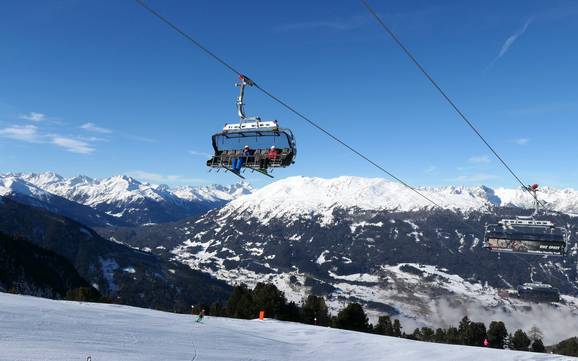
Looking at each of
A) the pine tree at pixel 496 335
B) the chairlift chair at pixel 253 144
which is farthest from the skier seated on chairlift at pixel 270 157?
the pine tree at pixel 496 335

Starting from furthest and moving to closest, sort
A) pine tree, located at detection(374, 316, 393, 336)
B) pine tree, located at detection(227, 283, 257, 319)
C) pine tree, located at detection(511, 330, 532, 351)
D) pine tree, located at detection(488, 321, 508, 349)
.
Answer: pine tree, located at detection(511, 330, 532, 351), pine tree, located at detection(488, 321, 508, 349), pine tree, located at detection(374, 316, 393, 336), pine tree, located at detection(227, 283, 257, 319)

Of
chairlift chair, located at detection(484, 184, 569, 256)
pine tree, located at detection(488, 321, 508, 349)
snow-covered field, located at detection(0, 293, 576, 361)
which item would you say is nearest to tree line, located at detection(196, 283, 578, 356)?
pine tree, located at detection(488, 321, 508, 349)

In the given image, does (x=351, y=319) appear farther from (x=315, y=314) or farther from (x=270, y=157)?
(x=270, y=157)

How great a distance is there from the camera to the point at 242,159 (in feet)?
107

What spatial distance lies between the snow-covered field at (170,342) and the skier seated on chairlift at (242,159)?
11831mm

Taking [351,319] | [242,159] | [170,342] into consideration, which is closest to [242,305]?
[351,319]

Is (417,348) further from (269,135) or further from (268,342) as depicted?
(269,135)

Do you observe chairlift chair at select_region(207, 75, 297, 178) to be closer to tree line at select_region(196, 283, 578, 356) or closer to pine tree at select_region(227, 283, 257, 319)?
tree line at select_region(196, 283, 578, 356)

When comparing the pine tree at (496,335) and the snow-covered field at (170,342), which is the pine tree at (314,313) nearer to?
the pine tree at (496,335)

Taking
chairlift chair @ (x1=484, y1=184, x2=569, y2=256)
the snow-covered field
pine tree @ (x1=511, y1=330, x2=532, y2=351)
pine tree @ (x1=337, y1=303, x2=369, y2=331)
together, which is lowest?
pine tree @ (x1=511, y1=330, x2=532, y2=351)

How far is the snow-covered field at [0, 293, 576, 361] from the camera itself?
22.2 meters

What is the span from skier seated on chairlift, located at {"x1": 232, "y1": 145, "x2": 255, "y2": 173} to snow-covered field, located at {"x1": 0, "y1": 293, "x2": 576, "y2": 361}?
11.8m

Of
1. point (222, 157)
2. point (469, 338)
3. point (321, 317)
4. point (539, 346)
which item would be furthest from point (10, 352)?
point (539, 346)

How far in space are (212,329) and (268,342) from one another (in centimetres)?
551
